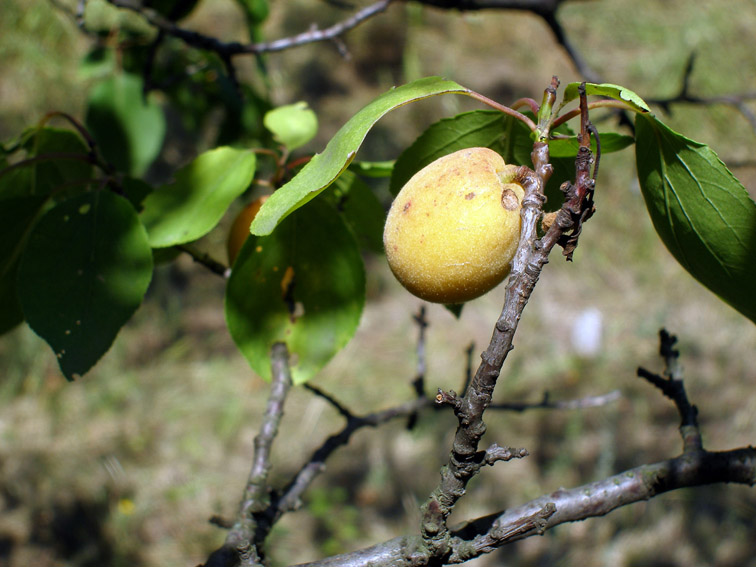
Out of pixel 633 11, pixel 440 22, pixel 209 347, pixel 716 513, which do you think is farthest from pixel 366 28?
pixel 716 513

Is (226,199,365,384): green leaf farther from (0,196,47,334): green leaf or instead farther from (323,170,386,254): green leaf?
(0,196,47,334): green leaf

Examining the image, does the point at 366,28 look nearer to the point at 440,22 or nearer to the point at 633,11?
the point at 440,22

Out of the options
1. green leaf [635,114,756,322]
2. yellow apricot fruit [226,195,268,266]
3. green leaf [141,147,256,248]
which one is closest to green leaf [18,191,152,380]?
green leaf [141,147,256,248]

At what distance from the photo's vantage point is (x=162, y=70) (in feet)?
6.31

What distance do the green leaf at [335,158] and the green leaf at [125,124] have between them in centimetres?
109

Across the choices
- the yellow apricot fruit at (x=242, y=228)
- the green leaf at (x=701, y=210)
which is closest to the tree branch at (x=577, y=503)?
the green leaf at (x=701, y=210)

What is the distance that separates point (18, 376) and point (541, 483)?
2.49 metres

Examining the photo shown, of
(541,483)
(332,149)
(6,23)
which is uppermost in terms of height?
(332,149)

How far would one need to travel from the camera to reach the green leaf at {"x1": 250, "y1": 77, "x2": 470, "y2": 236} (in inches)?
23.5

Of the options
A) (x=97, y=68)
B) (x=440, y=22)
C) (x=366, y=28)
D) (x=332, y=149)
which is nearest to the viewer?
(x=332, y=149)

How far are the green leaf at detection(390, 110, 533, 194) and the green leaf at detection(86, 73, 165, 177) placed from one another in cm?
100

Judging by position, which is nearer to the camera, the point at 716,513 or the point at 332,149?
the point at 332,149

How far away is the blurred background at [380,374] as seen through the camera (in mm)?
2525

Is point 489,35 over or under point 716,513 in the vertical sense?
over
